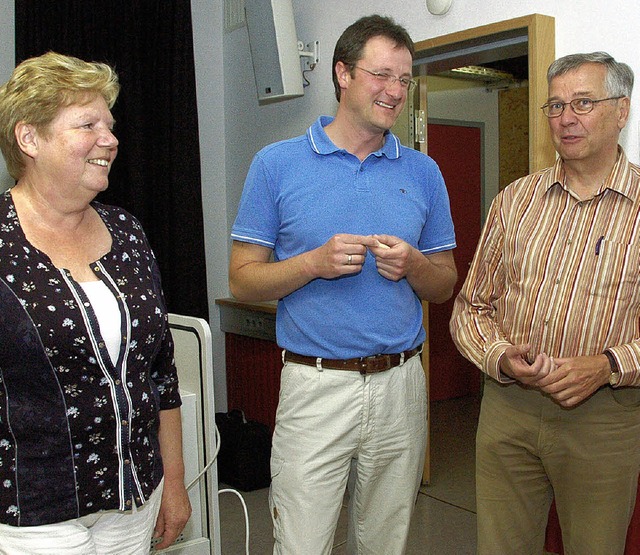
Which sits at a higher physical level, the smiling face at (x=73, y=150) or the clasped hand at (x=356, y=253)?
the smiling face at (x=73, y=150)

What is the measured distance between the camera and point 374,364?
1.79 metres

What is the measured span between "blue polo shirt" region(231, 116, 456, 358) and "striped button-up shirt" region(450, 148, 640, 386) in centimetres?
25

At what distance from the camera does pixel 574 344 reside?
1.82 metres

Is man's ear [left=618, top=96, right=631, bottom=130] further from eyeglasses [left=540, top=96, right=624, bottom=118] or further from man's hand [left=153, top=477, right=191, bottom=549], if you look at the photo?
man's hand [left=153, top=477, right=191, bottom=549]

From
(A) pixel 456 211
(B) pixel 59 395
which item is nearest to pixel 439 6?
(B) pixel 59 395

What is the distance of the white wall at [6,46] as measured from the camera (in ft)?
12.5

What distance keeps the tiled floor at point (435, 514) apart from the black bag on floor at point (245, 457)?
0.06 meters

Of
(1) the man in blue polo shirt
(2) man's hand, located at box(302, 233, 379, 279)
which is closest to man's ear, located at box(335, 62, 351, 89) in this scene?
(1) the man in blue polo shirt

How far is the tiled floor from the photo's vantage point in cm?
320

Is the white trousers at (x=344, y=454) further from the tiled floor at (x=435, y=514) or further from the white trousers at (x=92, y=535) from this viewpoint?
the tiled floor at (x=435, y=514)

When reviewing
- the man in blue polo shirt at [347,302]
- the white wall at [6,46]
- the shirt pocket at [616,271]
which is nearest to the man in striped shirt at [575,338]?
the shirt pocket at [616,271]

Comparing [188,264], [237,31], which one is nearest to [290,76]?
[237,31]

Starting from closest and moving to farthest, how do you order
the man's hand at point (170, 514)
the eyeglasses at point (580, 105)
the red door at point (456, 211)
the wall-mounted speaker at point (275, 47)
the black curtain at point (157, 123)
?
the man's hand at point (170, 514)
the eyeglasses at point (580, 105)
the wall-mounted speaker at point (275, 47)
the black curtain at point (157, 123)
the red door at point (456, 211)

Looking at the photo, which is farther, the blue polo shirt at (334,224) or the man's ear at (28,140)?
the blue polo shirt at (334,224)
